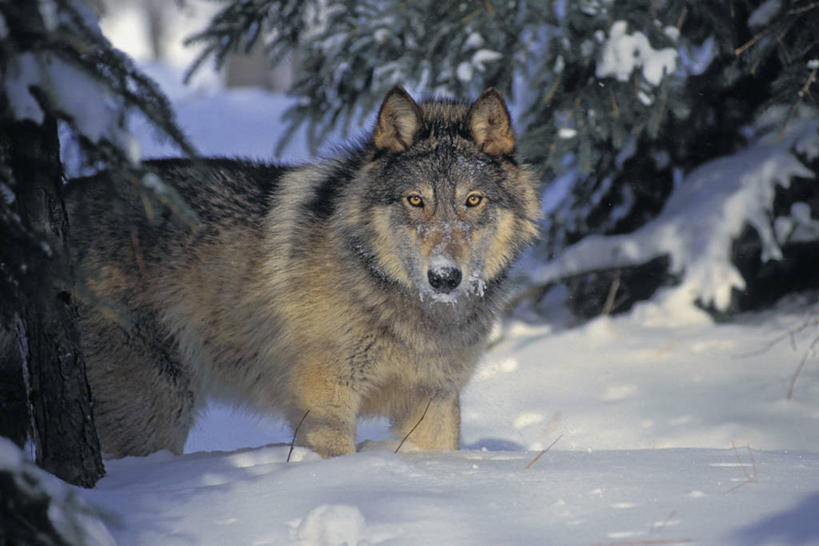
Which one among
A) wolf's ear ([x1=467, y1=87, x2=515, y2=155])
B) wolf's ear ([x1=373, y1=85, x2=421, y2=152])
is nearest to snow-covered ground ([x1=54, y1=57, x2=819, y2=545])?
wolf's ear ([x1=373, y1=85, x2=421, y2=152])

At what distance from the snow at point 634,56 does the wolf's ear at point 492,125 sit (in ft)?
4.81

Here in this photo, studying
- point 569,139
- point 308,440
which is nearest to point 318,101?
point 569,139

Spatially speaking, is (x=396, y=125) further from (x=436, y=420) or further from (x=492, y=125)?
(x=436, y=420)

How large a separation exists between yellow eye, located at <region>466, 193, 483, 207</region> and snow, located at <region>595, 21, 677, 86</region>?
1859mm

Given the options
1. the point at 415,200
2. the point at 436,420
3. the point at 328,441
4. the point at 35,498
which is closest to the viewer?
the point at 35,498

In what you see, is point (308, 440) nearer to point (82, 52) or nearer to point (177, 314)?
point (177, 314)

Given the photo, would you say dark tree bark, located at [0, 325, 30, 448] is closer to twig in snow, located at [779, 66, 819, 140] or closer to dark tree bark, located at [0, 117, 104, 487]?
dark tree bark, located at [0, 117, 104, 487]

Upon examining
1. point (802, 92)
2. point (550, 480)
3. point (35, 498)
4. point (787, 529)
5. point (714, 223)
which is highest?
point (802, 92)

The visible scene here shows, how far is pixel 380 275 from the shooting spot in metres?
3.81

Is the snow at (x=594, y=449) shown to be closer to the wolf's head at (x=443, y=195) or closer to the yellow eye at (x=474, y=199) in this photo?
the wolf's head at (x=443, y=195)

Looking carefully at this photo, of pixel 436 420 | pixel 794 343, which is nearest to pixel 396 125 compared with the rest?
pixel 436 420

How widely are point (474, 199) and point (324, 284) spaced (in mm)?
907

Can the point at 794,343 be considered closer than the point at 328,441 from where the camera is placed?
No

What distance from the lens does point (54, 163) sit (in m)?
2.61
